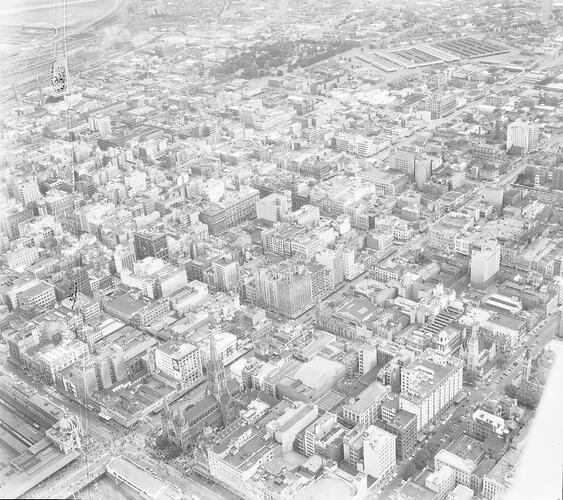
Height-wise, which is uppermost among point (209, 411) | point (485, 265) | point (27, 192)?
point (27, 192)

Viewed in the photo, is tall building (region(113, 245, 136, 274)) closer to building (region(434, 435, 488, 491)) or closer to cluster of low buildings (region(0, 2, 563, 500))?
cluster of low buildings (region(0, 2, 563, 500))

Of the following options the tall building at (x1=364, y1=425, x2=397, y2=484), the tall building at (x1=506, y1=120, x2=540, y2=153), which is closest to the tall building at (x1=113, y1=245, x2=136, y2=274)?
the tall building at (x1=364, y1=425, x2=397, y2=484)

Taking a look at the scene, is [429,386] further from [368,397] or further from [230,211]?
[230,211]

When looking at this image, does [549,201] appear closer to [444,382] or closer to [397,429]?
[444,382]

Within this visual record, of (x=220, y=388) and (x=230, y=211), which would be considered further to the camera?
(x=230, y=211)

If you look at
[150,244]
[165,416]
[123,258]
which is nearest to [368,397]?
[165,416]

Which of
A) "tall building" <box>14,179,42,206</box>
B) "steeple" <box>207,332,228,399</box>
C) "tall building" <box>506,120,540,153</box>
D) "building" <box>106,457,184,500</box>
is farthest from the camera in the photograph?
"tall building" <box>506,120,540,153</box>
